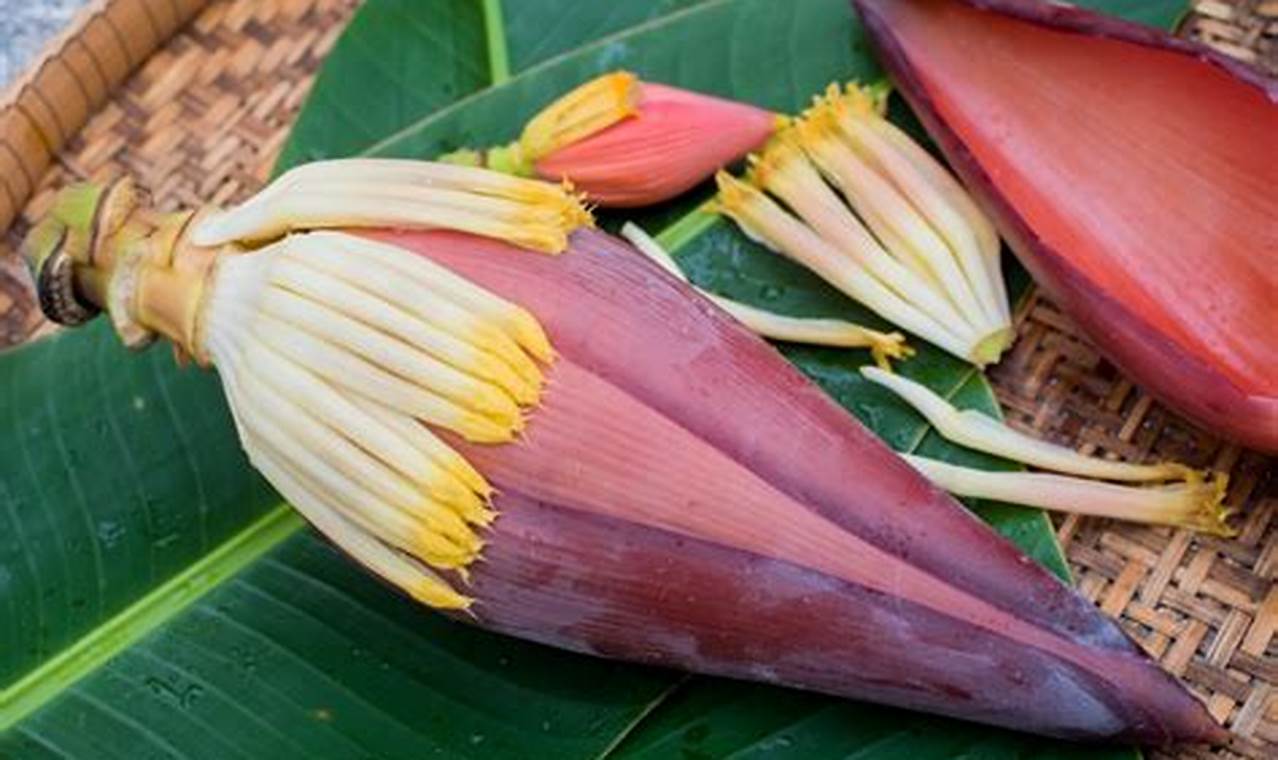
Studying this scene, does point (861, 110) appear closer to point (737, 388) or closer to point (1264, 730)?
point (737, 388)

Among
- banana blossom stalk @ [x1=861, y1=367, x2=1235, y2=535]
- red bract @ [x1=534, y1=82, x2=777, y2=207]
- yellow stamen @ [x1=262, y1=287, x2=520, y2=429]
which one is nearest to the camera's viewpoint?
yellow stamen @ [x1=262, y1=287, x2=520, y2=429]

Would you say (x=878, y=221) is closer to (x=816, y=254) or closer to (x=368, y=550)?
(x=816, y=254)

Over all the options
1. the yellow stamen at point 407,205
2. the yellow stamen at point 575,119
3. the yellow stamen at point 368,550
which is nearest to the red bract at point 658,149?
the yellow stamen at point 575,119

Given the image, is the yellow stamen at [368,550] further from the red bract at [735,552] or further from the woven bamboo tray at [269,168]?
the woven bamboo tray at [269,168]

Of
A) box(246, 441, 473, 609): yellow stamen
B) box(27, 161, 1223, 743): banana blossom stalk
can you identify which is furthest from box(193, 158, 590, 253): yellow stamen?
box(246, 441, 473, 609): yellow stamen

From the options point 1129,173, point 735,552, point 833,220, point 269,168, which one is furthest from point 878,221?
point 269,168

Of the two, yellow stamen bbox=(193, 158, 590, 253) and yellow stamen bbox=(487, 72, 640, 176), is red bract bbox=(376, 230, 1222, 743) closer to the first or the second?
yellow stamen bbox=(193, 158, 590, 253)

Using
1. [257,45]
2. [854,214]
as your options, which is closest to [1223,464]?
[854,214]
